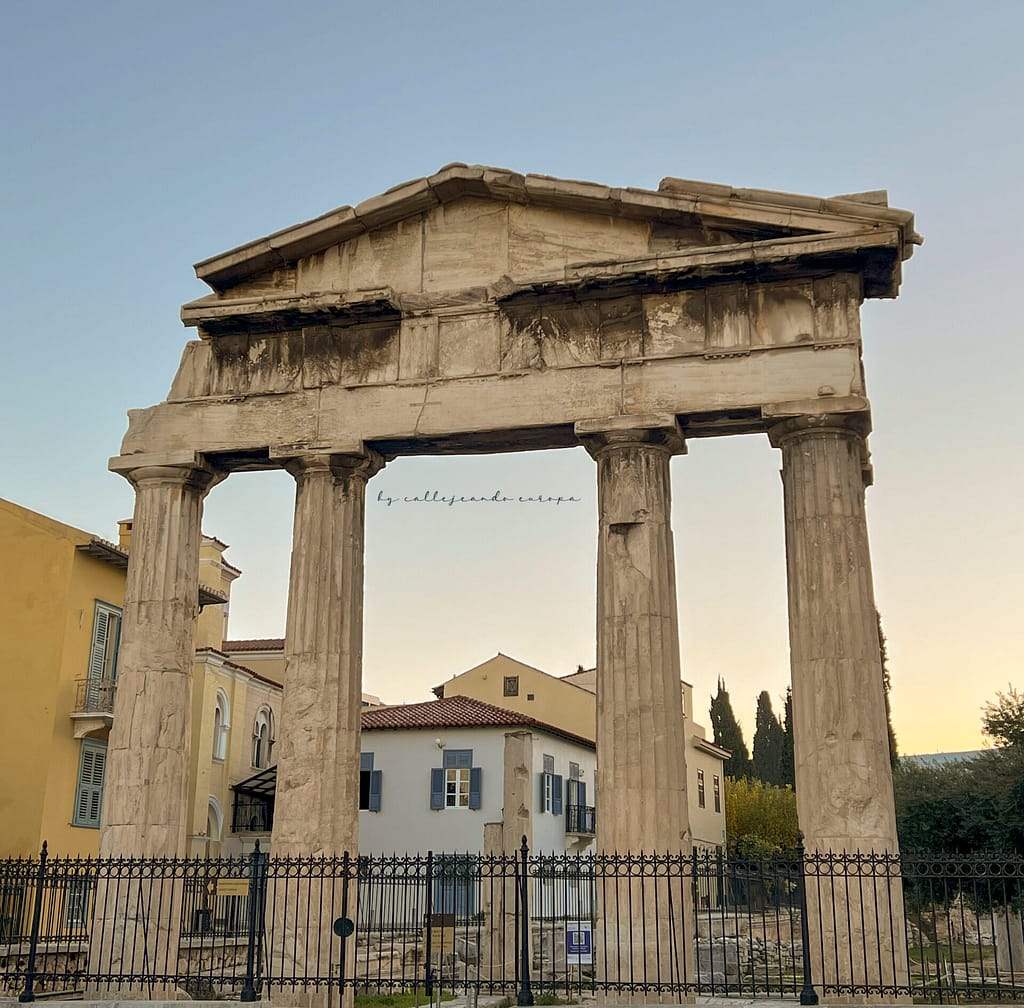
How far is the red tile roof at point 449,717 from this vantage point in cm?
3844

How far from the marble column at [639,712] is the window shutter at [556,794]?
82.5ft

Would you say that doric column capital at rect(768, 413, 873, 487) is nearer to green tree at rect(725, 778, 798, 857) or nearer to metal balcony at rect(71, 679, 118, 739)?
metal balcony at rect(71, 679, 118, 739)

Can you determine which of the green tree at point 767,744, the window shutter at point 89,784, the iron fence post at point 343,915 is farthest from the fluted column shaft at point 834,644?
the green tree at point 767,744

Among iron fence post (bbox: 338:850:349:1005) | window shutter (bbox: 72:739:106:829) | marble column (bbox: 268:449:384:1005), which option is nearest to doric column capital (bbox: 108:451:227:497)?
marble column (bbox: 268:449:384:1005)

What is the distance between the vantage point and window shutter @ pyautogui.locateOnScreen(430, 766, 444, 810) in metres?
38.0

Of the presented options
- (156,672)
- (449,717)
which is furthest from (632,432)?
(449,717)

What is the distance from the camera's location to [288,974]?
612 inches

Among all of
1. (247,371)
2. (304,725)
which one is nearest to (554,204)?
(247,371)

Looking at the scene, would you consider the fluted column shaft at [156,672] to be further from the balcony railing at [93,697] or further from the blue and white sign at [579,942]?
the balcony railing at [93,697]

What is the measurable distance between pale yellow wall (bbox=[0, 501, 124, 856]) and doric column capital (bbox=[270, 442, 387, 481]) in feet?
33.2

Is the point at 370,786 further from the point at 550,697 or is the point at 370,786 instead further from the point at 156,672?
the point at 156,672

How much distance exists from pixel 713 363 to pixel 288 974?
9415 mm

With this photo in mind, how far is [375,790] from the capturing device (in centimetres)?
3888

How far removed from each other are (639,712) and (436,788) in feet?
78.0
